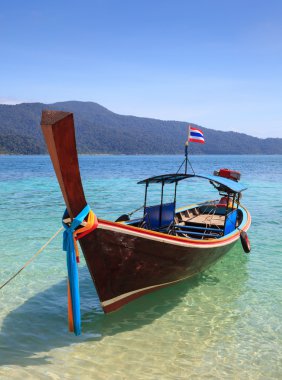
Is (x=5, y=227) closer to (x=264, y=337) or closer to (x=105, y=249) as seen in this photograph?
(x=105, y=249)

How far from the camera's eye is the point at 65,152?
5.36m

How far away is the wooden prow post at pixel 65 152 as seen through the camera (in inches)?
197

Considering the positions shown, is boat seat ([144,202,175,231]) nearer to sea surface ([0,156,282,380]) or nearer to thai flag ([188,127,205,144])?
sea surface ([0,156,282,380])

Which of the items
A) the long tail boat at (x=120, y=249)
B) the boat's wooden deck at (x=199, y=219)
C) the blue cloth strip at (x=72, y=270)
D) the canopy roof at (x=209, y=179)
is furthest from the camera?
the boat's wooden deck at (x=199, y=219)

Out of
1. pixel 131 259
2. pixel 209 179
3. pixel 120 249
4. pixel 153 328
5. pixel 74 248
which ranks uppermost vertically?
pixel 209 179

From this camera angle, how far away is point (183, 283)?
945 centimetres

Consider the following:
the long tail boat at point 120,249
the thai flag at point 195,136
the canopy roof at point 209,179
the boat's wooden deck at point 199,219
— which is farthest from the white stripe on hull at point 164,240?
the thai flag at point 195,136

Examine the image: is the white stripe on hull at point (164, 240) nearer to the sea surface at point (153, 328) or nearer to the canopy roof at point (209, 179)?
the sea surface at point (153, 328)

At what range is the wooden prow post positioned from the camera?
16.4 feet

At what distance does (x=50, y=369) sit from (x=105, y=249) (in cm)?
206

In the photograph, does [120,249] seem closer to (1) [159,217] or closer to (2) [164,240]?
(2) [164,240]

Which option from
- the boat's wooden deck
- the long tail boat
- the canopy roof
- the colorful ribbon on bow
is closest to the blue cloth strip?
the colorful ribbon on bow

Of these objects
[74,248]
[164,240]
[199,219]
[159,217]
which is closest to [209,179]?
[159,217]

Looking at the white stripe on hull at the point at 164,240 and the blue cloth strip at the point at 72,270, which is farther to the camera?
the white stripe on hull at the point at 164,240
